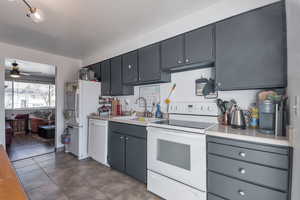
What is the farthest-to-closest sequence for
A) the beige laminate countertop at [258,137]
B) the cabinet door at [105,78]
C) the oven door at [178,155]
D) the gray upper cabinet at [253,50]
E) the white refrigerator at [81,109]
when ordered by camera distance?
the cabinet door at [105,78]
the white refrigerator at [81,109]
the oven door at [178,155]
the gray upper cabinet at [253,50]
the beige laminate countertop at [258,137]

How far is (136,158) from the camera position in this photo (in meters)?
2.17

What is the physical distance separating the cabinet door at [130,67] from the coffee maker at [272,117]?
1876mm

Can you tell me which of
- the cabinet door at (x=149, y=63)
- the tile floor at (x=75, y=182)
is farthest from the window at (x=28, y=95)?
the cabinet door at (x=149, y=63)

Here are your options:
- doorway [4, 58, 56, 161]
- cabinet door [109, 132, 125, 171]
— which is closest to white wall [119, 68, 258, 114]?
cabinet door [109, 132, 125, 171]

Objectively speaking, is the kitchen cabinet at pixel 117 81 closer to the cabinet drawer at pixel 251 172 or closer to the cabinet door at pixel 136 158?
the cabinet door at pixel 136 158

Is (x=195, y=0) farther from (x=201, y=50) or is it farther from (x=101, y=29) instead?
(x=101, y=29)

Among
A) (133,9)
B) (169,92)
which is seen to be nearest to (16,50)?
(133,9)

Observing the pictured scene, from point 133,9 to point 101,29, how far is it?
80cm

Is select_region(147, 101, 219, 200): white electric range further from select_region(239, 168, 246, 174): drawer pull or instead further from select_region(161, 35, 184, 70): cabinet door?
select_region(161, 35, 184, 70): cabinet door

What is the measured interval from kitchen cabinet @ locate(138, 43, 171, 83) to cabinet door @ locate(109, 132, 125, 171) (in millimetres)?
1077

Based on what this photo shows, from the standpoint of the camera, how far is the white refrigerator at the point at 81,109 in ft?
10.1

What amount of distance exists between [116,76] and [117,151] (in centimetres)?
149

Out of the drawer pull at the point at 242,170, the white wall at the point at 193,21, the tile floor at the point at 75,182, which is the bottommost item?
the tile floor at the point at 75,182

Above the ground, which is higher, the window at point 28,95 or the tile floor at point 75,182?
the window at point 28,95
